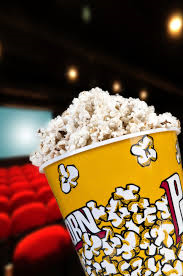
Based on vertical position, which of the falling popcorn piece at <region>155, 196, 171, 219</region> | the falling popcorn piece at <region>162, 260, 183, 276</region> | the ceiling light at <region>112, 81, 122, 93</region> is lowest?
the falling popcorn piece at <region>162, 260, 183, 276</region>

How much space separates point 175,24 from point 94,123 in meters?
3.69

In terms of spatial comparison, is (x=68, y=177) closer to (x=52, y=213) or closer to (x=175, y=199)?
(x=175, y=199)

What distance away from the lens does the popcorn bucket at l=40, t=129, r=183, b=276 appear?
0.29m

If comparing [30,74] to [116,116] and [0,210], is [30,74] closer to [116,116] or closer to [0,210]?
[0,210]

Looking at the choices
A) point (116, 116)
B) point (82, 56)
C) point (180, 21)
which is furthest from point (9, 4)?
point (116, 116)

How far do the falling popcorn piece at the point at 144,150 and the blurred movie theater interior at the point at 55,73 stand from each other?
31.6 inches

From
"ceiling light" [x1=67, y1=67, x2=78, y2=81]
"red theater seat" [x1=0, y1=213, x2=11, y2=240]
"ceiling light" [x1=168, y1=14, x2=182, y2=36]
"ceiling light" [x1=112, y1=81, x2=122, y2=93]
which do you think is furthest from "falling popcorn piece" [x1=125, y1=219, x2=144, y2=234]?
"ceiling light" [x1=112, y1=81, x2=122, y2=93]

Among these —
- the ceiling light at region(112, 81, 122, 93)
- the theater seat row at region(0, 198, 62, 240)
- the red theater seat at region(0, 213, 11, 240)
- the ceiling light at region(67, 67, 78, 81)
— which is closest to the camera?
the red theater seat at region(0, 213, 11, 240)

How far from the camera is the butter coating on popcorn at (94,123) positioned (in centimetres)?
30

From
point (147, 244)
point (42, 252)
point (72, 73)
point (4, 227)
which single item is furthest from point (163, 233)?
point (72, 73)

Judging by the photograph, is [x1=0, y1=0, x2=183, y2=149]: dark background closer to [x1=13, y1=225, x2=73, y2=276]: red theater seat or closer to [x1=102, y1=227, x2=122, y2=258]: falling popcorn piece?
[x1=13, y1=225, x2=73, y2=276]: red theater seat

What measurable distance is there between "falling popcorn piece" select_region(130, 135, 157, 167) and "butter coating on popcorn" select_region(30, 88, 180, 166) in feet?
0.07

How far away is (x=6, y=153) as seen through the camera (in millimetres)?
5793

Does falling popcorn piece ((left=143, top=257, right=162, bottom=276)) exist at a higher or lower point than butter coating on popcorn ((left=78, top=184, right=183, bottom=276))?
lower
